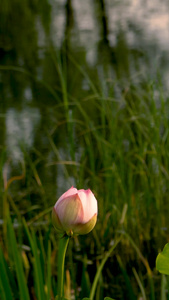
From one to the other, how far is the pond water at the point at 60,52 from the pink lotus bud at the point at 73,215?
1.85 m

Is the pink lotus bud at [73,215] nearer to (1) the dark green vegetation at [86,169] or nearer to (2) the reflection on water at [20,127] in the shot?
(1) the dark green vegetation at [86,169]

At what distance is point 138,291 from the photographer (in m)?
1.27

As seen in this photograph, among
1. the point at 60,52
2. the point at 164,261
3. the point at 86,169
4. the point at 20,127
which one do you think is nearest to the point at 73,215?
the point at 164,261

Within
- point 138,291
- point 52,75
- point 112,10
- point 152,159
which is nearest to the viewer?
point 138,291

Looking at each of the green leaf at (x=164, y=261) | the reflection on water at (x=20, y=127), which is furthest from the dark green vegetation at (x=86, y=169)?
the green leaf at (x=164, y=261)

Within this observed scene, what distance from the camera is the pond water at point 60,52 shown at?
306 centimetres

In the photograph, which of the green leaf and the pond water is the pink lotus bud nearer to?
the green leaf

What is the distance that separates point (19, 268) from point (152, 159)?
114cm

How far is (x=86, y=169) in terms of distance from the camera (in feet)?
7.00

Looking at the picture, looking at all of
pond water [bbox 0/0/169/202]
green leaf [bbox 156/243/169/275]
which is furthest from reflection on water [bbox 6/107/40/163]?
green leaf [bbox 156/243/169/275]

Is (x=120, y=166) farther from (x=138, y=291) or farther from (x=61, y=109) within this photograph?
(x=61, y=109)

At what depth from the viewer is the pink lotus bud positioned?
1.52ft

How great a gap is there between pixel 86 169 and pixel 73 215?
1.67 metres

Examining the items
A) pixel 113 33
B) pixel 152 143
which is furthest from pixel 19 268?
pixel 113 33
